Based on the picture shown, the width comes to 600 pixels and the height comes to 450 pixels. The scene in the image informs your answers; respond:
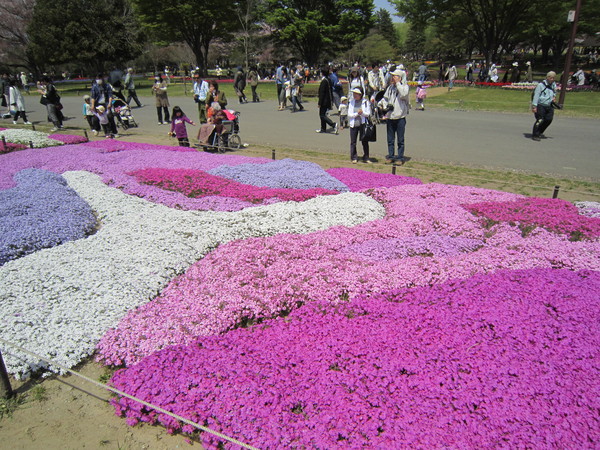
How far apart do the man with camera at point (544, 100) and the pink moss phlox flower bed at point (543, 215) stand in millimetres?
6526

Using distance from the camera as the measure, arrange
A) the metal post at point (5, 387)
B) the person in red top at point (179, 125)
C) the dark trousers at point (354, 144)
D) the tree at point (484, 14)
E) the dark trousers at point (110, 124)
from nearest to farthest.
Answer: the metal post at point (5, 387) → the dark trousers at point (354, 144) → the person in red top at point (179, 125) → the dark trousers at point (110, 124) → the tree at point (484, 14)

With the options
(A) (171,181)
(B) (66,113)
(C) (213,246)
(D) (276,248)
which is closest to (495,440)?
(D) (276,248)

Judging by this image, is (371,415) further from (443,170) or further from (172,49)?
(172,49)

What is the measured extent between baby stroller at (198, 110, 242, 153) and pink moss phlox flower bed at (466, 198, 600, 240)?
7534mm

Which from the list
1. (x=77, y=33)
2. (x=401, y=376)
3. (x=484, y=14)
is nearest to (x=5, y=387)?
(x=401, y=376)

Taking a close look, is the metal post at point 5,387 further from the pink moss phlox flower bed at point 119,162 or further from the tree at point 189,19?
the tree at point 189,19

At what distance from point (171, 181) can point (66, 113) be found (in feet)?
57.3

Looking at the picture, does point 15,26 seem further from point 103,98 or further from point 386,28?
point 386,28

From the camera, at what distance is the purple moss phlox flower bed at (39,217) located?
19.8 feet

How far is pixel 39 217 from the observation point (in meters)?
6.93

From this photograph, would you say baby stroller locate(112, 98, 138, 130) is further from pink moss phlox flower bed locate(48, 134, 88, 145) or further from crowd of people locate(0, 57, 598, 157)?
pink moss phlox flower bed locate(48, 134, 88, 145)

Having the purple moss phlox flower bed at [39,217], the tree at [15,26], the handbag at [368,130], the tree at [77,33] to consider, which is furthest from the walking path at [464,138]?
the tree at [15,26]

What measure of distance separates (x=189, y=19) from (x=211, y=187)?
4241 centimetres

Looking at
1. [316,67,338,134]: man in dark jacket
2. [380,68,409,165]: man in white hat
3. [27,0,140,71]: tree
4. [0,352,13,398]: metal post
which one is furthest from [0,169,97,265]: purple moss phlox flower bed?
[27,0,140,71]: tree
